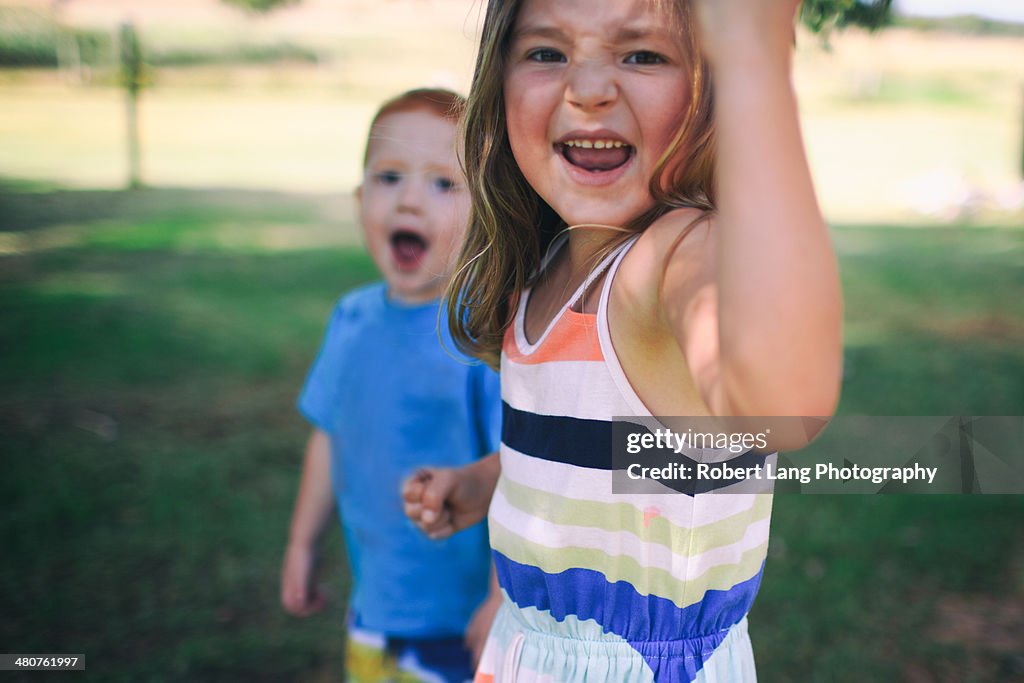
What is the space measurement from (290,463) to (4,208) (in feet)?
17.2

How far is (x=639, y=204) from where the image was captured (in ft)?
4.35

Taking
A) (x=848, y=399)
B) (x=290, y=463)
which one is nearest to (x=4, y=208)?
(x=290, y=463)

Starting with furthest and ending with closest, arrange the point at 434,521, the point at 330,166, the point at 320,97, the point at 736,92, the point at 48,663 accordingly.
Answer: the point at 320,97 < the point at 330,166 < the point at 48,663 < the point at 434,521 < the point at 736,92

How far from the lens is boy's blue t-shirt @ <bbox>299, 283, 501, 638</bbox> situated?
2232 millimetres

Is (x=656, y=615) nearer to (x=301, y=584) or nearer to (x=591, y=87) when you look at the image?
(x=591, y=87)

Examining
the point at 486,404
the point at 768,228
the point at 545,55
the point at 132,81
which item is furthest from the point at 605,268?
the point at 132,81

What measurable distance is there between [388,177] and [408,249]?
0.57ft

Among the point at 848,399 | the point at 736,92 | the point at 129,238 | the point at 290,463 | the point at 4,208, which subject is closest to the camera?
the point at 736,92

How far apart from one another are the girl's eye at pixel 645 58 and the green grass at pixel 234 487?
2.39 m

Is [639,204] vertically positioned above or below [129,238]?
above

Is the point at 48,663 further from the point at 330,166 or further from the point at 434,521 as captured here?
the point at 330,166

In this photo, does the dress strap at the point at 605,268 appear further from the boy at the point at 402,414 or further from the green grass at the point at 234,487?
the green grass at the point at 234,487

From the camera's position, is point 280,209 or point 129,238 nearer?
point 129,238

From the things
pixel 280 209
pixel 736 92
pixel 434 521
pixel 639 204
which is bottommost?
pixel 280 209
